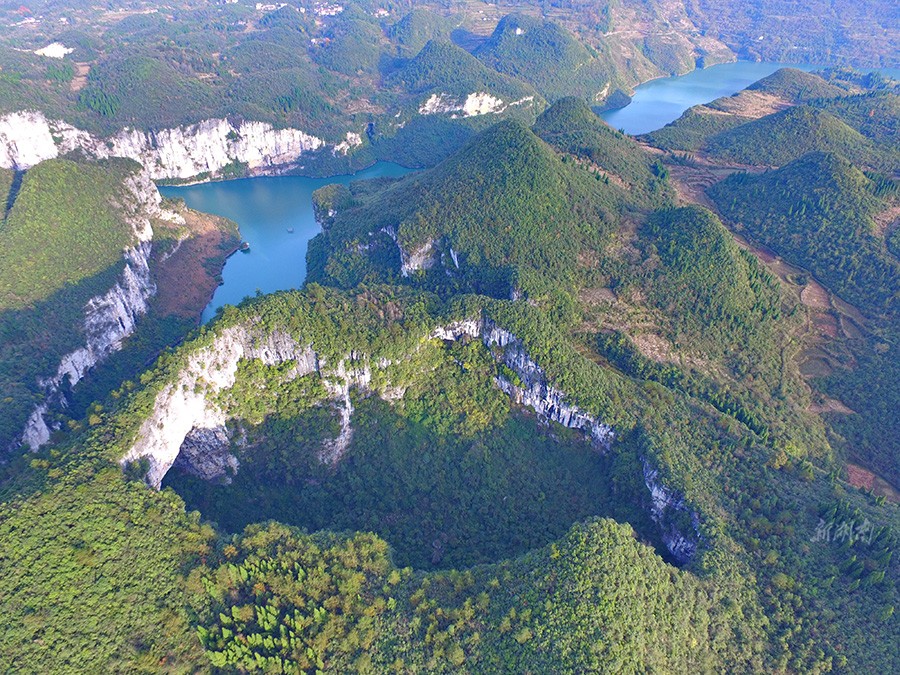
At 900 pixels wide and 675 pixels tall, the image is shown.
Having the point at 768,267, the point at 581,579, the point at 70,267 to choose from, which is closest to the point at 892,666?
the point at 581,579

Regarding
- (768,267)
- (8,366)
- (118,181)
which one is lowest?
(768,267)

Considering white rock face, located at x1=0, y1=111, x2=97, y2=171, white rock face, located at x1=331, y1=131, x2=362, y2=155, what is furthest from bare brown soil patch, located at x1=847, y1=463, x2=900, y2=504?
white rock face, located at x1=0, y1=111, x2=97, y2=171

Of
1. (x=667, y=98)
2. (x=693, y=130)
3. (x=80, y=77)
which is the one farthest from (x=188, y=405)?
(x=667, y=98)

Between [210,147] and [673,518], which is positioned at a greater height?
[210,147]

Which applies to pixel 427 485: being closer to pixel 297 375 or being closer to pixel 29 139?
pixel 297 375

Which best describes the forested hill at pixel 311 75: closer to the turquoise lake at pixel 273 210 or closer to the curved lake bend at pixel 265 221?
the curved lake bend at pixel 265 221

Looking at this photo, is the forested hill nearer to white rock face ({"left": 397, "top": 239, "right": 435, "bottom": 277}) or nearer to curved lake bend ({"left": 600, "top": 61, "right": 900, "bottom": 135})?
curved lake bend ({"left": 600, "top": 61, "right": 900, "bottom": 135})

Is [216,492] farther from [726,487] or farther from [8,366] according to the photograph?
[726,487]
